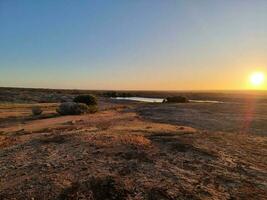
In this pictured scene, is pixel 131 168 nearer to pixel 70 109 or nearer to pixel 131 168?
pixel 131 168

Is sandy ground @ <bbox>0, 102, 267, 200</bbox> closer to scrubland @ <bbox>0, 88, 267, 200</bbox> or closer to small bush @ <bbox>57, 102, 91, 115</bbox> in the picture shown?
scrubland @ <bbox>0, 88, 267, 200</bbox>

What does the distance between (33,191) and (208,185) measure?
12.8 ft

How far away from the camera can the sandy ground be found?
6965mm

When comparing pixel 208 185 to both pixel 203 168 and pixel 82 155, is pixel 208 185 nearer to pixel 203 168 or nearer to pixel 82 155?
pixel 203 168

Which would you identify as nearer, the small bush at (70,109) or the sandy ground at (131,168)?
the sandy ground at (131,168)

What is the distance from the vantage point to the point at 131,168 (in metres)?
8.55

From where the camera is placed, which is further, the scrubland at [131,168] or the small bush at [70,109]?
the small bush at [70,109]

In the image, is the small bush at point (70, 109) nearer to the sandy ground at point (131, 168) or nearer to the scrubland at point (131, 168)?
the scrubland at point (131, 168)

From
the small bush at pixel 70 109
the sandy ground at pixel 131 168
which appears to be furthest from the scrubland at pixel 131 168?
the small bush at pixel 70 109

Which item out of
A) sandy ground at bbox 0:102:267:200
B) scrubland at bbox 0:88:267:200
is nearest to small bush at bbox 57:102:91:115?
scrubland at bbox 0:88:267:200

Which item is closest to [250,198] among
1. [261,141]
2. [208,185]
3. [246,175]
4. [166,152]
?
[208,185]

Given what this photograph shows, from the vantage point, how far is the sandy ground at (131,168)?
6.96m

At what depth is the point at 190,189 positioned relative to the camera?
7.20m

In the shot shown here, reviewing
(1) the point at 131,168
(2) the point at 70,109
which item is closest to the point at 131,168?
(1) the point at 131,168
